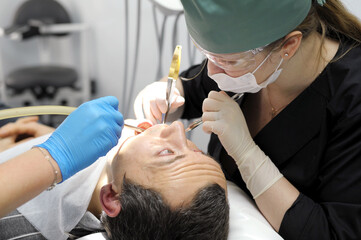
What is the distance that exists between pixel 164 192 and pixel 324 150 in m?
0.52

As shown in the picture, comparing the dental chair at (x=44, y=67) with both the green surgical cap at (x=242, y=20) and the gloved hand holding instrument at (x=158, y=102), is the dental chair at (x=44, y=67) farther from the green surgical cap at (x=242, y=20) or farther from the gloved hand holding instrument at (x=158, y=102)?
the green surgical cap at (x=242, y=20)

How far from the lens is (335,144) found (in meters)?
1.13

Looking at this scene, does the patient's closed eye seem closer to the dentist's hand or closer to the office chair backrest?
the dentist's hand

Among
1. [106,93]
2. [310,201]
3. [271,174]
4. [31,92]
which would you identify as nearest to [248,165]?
[271,174]

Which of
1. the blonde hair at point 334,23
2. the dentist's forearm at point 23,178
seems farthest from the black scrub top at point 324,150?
the dentist's forearm at point 23,178

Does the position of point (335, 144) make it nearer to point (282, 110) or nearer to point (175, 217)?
point (282, 110)

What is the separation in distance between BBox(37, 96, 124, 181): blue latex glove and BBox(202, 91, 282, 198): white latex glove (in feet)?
1.05

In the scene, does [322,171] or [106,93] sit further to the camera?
[106,93]

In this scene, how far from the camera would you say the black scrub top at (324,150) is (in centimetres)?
108

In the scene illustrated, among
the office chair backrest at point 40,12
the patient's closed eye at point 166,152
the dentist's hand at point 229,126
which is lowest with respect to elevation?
the office chair backrest at point 40,12

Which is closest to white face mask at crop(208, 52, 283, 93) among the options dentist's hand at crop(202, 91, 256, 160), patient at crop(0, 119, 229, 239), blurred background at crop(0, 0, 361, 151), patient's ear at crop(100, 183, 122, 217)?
dentist's hand at crop(202, 91, 256, 160)

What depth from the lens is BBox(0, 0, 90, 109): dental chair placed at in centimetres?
296

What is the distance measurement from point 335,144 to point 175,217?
52 cm

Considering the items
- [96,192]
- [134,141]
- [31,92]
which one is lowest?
[31,92]
